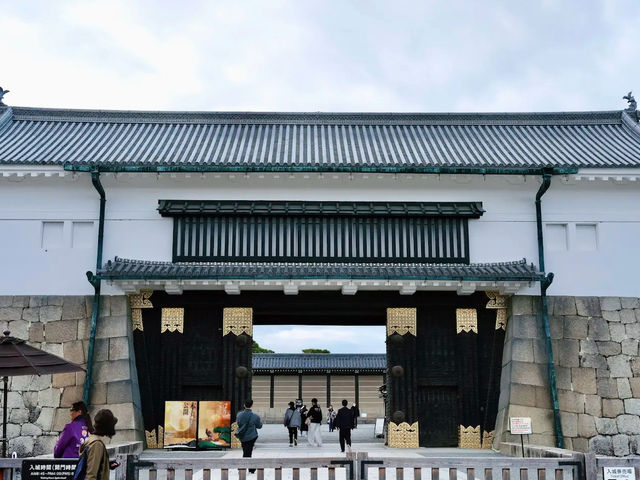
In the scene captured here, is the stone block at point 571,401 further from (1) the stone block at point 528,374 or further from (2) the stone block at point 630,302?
(2) the stone block at point 630,302

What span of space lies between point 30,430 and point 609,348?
45.3 feet

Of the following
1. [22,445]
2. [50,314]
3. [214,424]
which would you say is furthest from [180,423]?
[50,314]

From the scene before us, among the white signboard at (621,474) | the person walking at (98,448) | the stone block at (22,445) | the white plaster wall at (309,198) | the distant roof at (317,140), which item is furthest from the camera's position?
the distant roof at (317,140)

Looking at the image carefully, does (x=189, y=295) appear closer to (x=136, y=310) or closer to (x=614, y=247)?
(x=136, y=310)

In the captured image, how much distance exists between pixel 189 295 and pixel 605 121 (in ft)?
45.4

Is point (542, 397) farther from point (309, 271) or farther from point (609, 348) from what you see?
point (309, 271)

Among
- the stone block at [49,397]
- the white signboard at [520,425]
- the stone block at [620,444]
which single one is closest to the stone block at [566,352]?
the stone block at [620,444]

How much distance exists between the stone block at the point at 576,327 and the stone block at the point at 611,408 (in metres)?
1.59

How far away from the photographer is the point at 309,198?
19.0 meters

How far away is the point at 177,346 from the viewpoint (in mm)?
18531

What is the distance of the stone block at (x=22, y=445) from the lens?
17.3 meters

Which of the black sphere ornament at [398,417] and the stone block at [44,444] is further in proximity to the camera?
the black sphere ornament at [398,417]

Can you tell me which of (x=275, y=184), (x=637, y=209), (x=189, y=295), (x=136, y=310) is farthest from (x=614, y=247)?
(x=136, y=310)

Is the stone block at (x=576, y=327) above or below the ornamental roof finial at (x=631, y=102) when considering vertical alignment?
below
